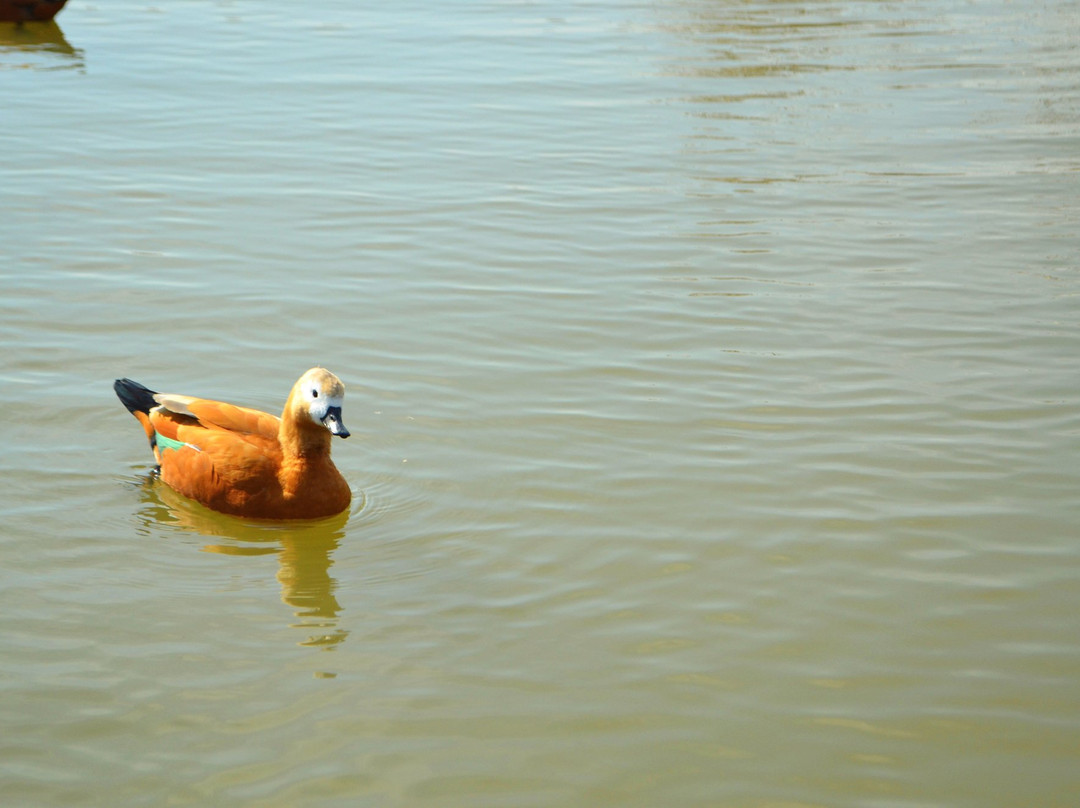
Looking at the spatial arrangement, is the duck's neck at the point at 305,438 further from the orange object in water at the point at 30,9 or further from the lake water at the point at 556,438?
the orange object in water at the point at 30,9

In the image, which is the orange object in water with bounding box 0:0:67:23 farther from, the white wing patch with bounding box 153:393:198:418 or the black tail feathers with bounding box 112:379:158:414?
the white wing patch with bounding box 153:393:198:418

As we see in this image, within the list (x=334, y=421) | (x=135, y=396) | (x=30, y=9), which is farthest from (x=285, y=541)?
(x=30, y=9)

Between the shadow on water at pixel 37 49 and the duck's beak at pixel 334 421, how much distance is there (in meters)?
10.8

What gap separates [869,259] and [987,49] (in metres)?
7.93

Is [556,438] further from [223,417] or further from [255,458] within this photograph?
[223,417]

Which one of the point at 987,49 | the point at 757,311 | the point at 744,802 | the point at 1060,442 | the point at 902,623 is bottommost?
the point at 744,802

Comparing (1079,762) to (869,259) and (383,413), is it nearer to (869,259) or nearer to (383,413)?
(383,413)

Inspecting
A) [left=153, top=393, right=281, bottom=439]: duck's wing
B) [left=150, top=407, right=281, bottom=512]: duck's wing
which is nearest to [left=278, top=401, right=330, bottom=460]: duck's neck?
[left=150, top=407, right=281, bottom=512]: duck's wing

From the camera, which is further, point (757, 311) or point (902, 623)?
point (757, 311)

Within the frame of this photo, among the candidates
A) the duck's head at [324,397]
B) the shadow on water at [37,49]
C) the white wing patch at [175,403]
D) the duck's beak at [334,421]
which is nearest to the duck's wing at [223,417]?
the white wing patch at [175,403]

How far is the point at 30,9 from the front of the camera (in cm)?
1727

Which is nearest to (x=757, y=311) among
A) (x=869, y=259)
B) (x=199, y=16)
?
(x=869, y=259)

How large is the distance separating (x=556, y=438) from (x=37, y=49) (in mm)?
11839

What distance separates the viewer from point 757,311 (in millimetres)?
9336
